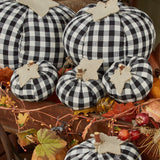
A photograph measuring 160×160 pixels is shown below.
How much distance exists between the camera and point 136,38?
1.93 ft

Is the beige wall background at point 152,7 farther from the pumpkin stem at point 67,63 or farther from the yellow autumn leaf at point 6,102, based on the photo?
the yellow autumn leaf at point 6,102

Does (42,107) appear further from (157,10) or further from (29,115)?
(157,10)

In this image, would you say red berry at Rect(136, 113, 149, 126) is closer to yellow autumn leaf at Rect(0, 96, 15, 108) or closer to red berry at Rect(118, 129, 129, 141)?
red berry at Rect(118, 129, 129, 141)

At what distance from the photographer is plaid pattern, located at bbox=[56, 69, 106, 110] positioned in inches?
21.9

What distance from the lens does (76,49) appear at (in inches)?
24.6

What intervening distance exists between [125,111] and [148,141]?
0.08 meters

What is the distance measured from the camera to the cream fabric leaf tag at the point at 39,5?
67 centimetres

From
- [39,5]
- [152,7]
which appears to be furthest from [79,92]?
[152,7]

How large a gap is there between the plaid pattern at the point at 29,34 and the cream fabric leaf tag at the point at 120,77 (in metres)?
0.21

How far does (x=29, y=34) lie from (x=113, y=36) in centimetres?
22

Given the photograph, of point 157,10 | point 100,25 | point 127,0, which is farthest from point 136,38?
point 157,10

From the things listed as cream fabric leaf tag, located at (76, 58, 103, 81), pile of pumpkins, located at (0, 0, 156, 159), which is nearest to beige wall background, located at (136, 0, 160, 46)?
pile of pumpkins, located at (0, 0, 156, 159)

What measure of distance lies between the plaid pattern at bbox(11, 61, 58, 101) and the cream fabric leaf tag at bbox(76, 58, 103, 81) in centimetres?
8

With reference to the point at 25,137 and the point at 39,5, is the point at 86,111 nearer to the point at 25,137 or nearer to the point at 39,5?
the point at 25,137
